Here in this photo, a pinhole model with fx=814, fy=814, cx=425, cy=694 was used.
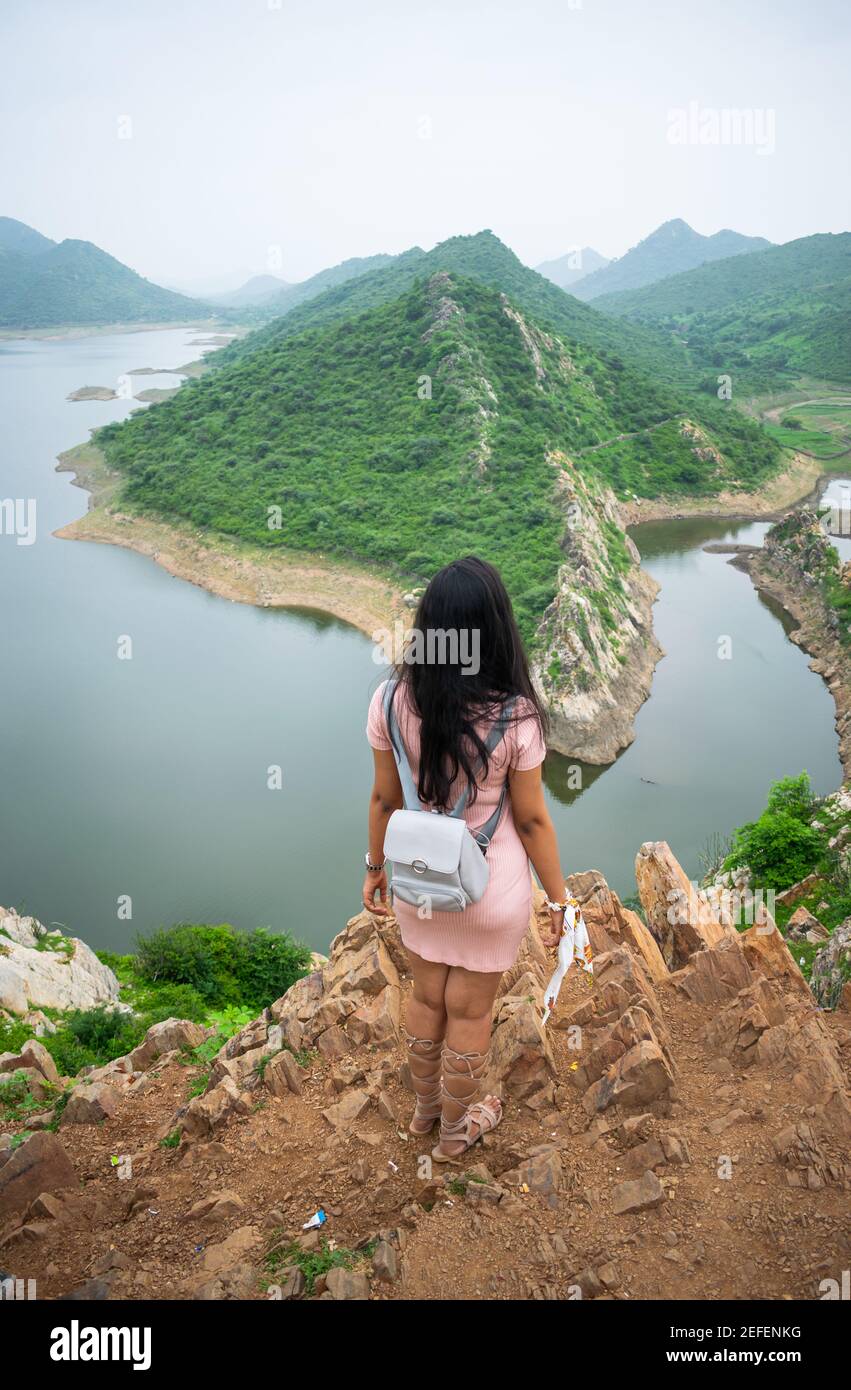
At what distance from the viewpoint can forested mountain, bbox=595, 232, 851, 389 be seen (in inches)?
3440

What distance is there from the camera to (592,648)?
27.1 meters

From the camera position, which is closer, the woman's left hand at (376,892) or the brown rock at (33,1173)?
the woman's left hand at (376,892)

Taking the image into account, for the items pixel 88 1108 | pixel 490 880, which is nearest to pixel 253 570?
pixel 88 1108

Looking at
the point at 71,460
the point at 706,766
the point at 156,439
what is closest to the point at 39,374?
the point at 71,460

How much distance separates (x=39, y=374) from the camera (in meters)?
96.9

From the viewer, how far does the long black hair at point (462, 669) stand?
3314 mm

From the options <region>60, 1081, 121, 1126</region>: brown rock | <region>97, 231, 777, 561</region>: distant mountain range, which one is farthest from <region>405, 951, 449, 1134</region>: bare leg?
<region>97, 231, 777, 561</region>: distant mountain range

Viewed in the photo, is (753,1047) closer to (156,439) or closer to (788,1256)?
(788,1256)

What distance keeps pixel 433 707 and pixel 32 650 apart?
1252 inches

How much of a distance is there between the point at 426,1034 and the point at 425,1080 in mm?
336

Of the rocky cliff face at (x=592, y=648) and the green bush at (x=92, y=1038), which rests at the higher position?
the rocky cliff face at (x=592, y=648)

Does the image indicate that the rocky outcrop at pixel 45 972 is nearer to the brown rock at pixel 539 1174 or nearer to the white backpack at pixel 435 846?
the brown rock at pixel 539 1174

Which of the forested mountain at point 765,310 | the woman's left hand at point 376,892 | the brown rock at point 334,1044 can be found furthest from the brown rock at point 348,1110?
the forested mountain at point 765,310

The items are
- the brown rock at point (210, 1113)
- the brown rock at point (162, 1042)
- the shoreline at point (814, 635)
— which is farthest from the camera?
the shoreline at point (814, 635)
